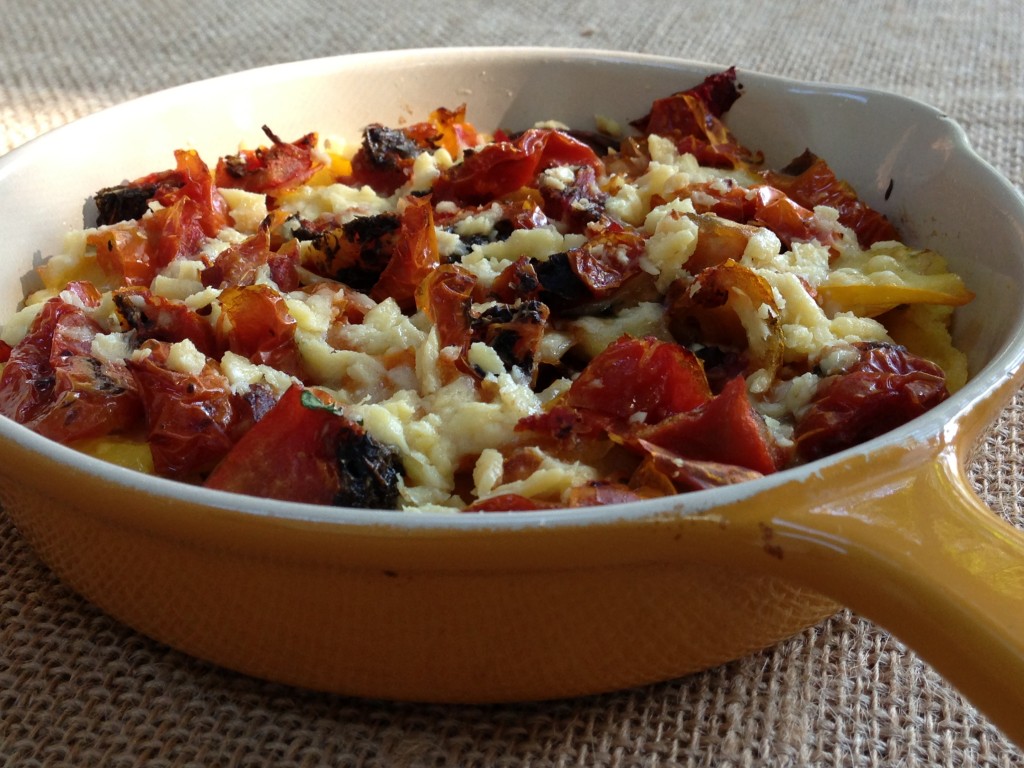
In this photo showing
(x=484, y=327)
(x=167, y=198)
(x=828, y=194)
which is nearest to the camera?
(x=484, y=327)

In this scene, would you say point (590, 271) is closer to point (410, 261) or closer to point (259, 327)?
point (410, 261)

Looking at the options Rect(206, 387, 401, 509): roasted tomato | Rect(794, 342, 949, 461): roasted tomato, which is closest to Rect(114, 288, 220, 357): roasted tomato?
Rect(206, 387, 401, 509): roasted tomato

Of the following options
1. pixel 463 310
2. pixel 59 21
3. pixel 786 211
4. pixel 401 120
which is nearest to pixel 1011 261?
pixel 786 211

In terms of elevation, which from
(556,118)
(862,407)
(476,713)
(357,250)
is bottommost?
(476,713)

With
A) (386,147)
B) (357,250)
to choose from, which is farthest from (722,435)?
(386,147)

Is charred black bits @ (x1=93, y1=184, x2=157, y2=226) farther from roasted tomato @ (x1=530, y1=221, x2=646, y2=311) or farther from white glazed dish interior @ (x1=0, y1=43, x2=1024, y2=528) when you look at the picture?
roasted tomato @ (x1=530, y1=221, x2=646, y2=311)
